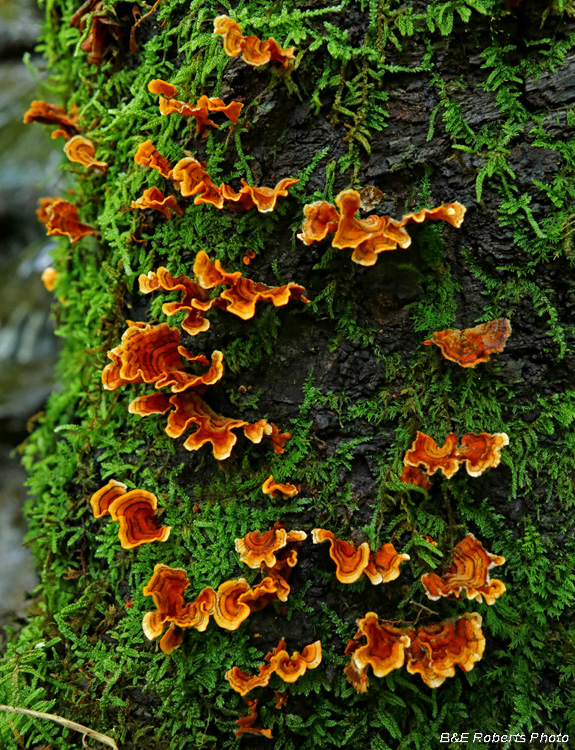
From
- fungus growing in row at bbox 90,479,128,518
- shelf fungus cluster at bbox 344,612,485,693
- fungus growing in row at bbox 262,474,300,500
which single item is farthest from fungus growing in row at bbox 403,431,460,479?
fungus growing in row at bbox 90,479,128,518

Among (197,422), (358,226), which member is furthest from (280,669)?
(358,226)

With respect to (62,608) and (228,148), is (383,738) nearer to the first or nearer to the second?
(62,608)

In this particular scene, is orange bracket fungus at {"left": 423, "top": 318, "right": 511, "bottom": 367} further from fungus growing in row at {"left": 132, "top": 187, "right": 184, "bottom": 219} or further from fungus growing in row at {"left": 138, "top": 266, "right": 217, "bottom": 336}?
fungus growing in row at {"left": 132, "top": 187, "right": 184, "bottom": 219}

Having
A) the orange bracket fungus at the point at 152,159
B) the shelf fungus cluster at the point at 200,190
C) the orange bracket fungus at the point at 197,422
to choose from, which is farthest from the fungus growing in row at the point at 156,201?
the orange bracket fungus at the point at 197,422

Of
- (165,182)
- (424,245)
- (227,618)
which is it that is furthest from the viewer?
(165,182)

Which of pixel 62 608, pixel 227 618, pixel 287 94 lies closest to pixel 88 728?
pixel 62 608

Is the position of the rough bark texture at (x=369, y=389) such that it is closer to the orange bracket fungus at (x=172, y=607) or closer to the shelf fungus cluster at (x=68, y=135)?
the orange bracket fungus at (x=172, y=607)
